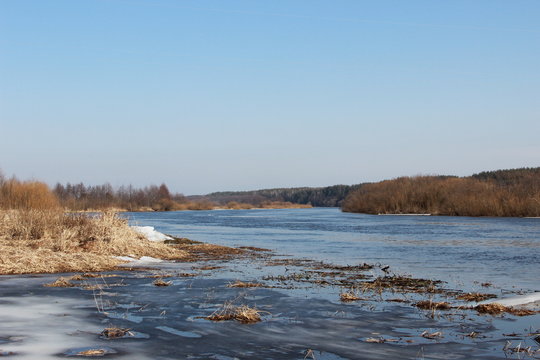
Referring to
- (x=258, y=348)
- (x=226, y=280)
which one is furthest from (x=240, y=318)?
(x=226, y=280)

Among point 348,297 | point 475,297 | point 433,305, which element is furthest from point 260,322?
point 475,297

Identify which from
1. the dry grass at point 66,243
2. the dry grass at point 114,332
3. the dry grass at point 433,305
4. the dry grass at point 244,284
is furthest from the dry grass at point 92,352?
the dry grass at point 66,243

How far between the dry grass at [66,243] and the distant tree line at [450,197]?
48.4 metres

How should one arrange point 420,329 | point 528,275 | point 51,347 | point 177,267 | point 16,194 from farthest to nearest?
point 16,194, point 177,267, point 528,275, point 420,329, point 51,347

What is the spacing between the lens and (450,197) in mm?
69000

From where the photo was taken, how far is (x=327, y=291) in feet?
38.8

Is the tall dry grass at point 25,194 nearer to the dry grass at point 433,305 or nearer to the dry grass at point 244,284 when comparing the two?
the dry grass at point 244,284

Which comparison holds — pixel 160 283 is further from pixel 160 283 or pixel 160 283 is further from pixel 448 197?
pixel 448 197

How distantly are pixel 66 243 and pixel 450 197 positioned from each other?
59423 millimetres

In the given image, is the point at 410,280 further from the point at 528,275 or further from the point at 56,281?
the point at 56,281

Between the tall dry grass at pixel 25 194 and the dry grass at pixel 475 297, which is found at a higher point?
the tall dry grass at pixel 25 194

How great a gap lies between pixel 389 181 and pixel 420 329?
78.8m

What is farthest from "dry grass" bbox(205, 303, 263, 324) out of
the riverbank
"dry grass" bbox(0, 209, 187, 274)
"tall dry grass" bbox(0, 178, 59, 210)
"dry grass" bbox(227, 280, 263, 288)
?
"tall dry grass" bbox(0, 178, 59, 210)

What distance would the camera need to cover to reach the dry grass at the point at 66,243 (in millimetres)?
14891
